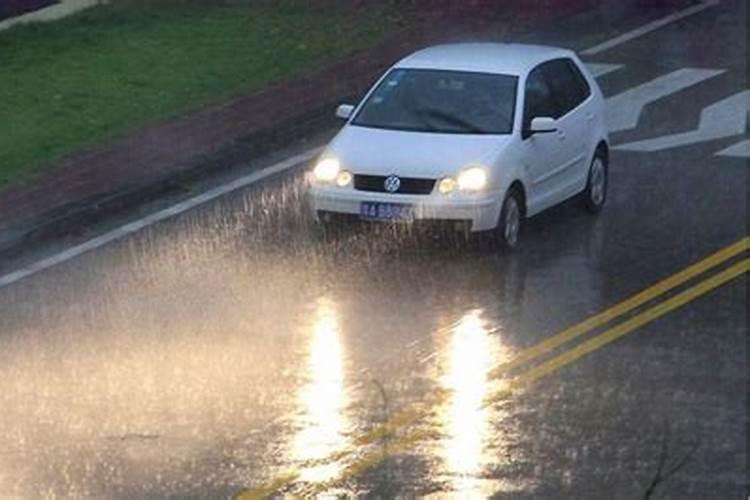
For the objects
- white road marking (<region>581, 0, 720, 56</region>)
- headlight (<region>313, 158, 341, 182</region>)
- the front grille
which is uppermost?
headlight (<region>313, 158, 341, 182</region>)

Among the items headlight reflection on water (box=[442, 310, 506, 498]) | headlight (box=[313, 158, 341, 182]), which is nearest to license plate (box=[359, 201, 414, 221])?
headlight (box=[313, 158, 341, 182])

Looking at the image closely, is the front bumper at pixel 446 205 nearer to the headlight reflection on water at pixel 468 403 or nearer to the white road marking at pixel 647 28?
the headlight reflection on water at pixel 468 403

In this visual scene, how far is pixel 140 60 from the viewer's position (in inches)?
1029

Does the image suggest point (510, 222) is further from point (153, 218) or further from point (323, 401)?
point (323, 401)

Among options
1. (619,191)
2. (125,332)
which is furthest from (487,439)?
(619,191)

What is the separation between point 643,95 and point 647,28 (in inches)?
154

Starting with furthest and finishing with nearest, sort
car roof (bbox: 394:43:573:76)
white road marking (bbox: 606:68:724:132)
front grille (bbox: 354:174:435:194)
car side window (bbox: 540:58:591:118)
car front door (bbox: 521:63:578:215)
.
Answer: white road marking (bbox: 606:68:724:132) → car side window (bbox: 540:58:591:118) → car roof (bbox: 394:43:573:76) → car front door (bbox: 521:63:578:215) → front grille (bbox: 354:174:435:194)

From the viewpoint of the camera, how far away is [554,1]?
30.3 meters

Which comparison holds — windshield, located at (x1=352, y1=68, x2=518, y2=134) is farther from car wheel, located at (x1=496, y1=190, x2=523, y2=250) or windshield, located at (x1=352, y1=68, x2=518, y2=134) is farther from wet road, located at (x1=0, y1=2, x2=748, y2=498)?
wet road, located at (x1=0, y1=2, x2=748, y2=498)

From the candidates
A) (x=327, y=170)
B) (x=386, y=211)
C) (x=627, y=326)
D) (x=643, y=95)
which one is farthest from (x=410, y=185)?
(x=643, y=95)

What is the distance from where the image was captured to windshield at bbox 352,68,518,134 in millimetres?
19156

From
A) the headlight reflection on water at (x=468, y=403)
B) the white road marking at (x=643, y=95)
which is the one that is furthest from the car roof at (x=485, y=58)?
the white road marking at (x=643, y=95)

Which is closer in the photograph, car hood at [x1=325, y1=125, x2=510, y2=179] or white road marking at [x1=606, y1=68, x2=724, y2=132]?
car hood at [x1=325, y1=125, x2=510, y2=179]

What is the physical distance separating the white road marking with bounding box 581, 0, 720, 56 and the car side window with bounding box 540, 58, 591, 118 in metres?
7.26
